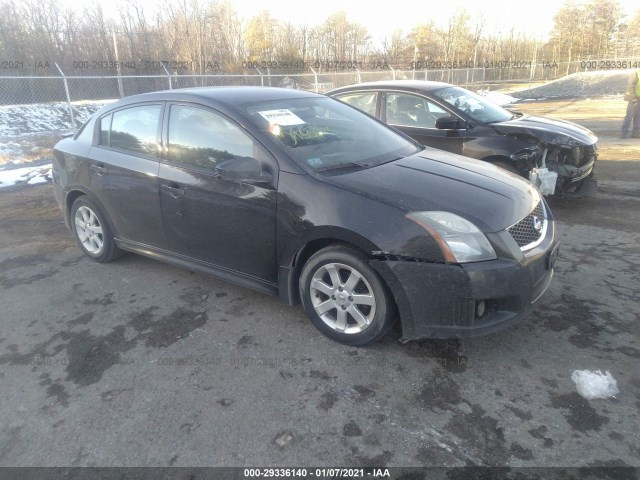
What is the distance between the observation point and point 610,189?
696cm

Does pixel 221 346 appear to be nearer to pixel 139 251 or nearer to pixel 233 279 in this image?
pixel 233 279

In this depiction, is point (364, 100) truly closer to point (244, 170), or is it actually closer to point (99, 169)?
point (99, 169)

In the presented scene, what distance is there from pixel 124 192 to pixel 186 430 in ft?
8.06

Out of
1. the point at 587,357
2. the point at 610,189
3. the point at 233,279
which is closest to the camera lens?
the point at 587,357

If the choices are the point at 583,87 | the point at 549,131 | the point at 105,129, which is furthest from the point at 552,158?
the point at 583,87

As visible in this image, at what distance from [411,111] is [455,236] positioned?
407 centimetres

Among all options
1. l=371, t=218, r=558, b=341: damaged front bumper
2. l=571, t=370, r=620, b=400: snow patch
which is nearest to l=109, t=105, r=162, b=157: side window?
l=371, t=218, r=558, b=341: damaged front bumper

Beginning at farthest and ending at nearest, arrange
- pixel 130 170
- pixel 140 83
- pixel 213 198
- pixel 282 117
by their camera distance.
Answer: pixel 140 83 → pixel 130 170 → pixel 282 117 → pixel 213 198

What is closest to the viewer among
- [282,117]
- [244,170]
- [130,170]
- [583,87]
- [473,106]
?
[244,170]

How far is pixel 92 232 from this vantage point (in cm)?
476

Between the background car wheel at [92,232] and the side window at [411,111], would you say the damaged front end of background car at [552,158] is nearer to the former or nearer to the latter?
the side window at [411,111]

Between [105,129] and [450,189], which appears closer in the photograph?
[450,189]

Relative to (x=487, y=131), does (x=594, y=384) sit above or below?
below

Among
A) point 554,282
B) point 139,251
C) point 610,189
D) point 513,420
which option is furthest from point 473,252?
point 610,189
